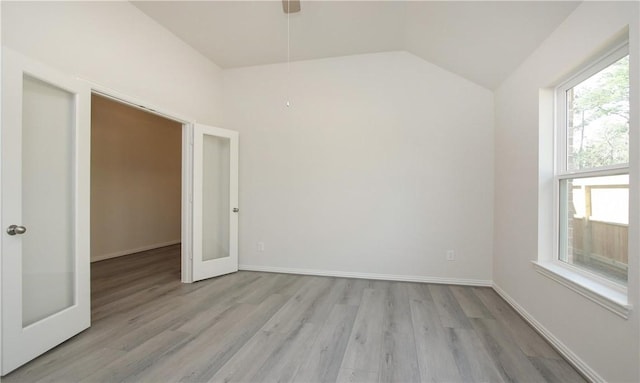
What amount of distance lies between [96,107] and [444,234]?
601cm

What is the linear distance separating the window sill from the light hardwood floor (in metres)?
0.53

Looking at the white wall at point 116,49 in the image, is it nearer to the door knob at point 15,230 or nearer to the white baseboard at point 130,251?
the door knob at point 15,230

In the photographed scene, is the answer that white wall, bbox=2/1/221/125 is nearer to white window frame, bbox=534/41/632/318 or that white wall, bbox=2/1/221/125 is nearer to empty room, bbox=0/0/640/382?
empty room, bbox=0/0/640/382

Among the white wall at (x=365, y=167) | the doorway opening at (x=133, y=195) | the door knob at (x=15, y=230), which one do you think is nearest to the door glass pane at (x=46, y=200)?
the door knob at (x=15, y=230)

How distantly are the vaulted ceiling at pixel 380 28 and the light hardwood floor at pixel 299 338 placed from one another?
8.38 feet

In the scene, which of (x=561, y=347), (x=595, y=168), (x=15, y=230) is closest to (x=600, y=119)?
(x=595, y=168)

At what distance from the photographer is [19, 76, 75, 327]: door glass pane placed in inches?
75.2

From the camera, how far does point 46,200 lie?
2041mm

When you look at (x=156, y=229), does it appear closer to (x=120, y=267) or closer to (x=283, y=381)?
(x=120, y=267)

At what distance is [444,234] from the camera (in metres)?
3.51

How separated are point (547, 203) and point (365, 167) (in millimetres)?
1982

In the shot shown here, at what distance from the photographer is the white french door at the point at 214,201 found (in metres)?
3.55

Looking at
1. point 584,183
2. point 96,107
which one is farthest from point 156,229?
point 584,183

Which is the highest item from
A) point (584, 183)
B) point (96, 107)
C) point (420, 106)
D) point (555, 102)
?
point (96, 107)
